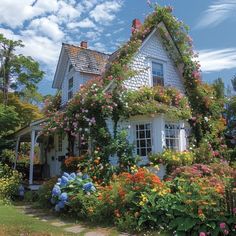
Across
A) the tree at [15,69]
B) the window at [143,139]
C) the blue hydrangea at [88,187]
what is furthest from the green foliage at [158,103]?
the tree at [15,69]

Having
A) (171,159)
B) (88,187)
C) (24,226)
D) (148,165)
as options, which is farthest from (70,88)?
(24,226)

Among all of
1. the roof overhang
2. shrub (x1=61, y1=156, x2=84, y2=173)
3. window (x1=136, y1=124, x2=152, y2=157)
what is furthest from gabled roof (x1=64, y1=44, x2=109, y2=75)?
shrub (x1=61, y1=156, x2=84, y2=173)

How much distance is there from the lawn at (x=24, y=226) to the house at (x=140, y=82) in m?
5.34

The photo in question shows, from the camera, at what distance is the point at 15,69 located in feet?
105

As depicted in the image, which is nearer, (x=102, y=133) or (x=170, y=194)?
(x=170, y=194)

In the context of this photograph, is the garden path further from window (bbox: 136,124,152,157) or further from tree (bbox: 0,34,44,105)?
tree (bbox: 0,34,44,105)

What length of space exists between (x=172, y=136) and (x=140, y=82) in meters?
2.97

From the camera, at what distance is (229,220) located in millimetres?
6703

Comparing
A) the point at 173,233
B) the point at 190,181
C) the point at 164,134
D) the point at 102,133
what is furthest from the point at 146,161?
the point at 173,233

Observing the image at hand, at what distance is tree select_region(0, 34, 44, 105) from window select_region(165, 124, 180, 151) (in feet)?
67.6

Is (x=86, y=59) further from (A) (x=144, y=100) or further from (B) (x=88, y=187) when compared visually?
(B) (x=88, y=187)

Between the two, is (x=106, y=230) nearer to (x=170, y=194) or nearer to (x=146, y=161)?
(x=170, y=194)

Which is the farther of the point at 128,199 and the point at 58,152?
the point at 58,152

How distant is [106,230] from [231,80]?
29.3m
